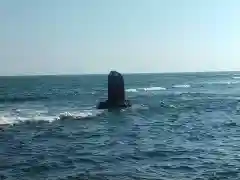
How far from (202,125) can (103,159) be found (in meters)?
14.4

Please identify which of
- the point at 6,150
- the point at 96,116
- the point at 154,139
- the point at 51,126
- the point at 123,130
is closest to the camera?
the point at 6,150

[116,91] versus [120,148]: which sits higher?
[116,91]

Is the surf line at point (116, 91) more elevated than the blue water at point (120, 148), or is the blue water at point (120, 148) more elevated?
the surf line at point (116, 91)

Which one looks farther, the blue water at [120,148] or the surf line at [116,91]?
the surf line at [116,91]

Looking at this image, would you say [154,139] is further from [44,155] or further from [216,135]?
[44,155]

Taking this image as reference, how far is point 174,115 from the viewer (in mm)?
41250

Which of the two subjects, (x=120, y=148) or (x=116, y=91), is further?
(x=116, y=91)

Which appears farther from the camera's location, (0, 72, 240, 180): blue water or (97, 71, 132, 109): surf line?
(97, 71, 132, 109): surf line

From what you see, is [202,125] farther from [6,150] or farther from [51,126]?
[6,150]

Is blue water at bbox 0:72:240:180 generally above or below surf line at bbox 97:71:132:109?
below

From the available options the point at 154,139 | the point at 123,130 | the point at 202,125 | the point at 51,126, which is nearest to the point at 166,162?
the point at 154,139

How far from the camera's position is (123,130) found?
30.8 metres

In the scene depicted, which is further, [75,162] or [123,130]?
[123,130]

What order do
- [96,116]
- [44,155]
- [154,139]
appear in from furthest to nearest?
[96,116] → [154,139] → [44,155]
